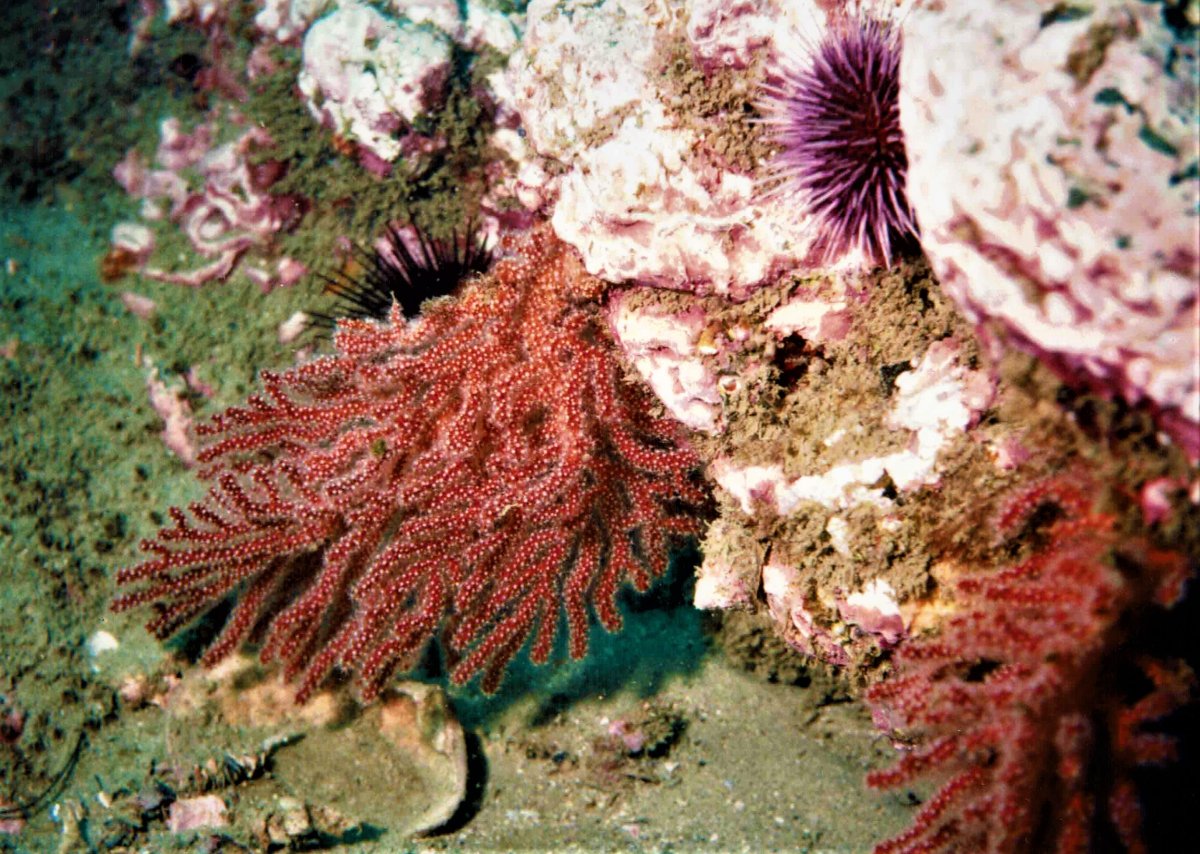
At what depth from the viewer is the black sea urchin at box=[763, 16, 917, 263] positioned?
245 centimetres

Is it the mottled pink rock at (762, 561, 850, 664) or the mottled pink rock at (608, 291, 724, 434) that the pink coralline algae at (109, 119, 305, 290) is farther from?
the mottled pink rock at (762, 561, 850, 664)

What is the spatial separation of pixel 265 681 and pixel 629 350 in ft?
9.88

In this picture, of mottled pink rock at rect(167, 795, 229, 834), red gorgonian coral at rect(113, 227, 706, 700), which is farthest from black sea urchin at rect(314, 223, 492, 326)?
mottled pink rock at rect(167, 795, 229, 834)

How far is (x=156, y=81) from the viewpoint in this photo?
5309 millimetres

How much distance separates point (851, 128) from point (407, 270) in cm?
262

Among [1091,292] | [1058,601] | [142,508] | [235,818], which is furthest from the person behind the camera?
[142,508]

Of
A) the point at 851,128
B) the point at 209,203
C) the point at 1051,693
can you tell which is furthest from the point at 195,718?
the point at 851,128

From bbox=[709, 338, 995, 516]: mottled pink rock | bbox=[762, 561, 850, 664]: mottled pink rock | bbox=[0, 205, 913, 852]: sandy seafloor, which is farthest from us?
bbox=[0, 205, 913, 852]: sandy seafloor

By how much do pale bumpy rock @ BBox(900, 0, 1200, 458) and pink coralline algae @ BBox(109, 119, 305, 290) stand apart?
419 cm

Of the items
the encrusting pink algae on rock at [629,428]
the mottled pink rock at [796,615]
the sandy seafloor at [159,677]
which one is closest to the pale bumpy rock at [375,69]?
the encrusting pink algae on rock at [629,428]

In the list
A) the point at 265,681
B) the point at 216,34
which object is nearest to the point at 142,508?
the point at 265,681

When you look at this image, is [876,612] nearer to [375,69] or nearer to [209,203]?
[375,69]

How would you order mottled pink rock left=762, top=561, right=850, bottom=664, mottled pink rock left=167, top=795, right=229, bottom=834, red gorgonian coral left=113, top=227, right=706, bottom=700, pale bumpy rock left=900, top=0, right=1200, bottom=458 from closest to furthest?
pale bumpy rock left=900, top=0, right=1200, bottom=458 < mottled pink rock left=762, top=561, right=850, bottom=664 < red gorgonian coral left=113, top=227, right=706, bottom=700 < mottled pink rock left=167, top=795, right=229, bottom=834

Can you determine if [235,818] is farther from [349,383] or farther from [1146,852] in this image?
[1146,852]
